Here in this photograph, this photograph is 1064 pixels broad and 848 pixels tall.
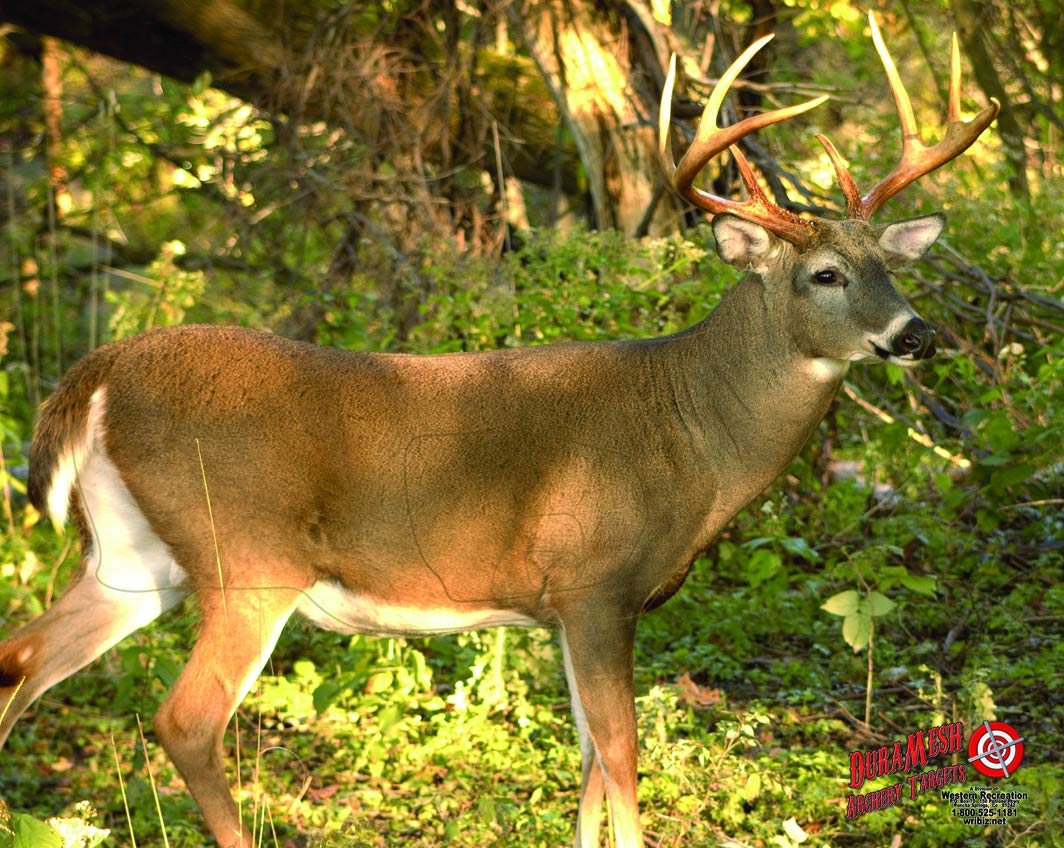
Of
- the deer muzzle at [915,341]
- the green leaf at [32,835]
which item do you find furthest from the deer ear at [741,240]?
the green leaf at [32,835]

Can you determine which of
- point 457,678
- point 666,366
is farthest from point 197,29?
point 666,366

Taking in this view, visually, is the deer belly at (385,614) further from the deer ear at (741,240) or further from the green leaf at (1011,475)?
the green leaf at (1011,475)

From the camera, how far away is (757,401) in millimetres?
4074

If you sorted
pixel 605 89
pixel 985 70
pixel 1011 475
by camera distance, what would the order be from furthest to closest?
1. pixel 985 70
2. pixel 605 89
3. pixel 1011 475

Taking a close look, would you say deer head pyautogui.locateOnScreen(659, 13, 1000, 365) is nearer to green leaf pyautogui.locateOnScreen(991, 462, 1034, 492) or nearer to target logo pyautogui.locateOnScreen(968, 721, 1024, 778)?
target logo pyautogui.locateOnScreen(968, 721, 1024, 778)

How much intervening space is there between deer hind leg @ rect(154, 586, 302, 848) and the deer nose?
1.94m

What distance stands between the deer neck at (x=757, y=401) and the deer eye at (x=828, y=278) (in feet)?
0.35

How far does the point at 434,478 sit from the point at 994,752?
217cm

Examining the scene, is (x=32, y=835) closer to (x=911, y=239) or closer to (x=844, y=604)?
(x=844, y=604)

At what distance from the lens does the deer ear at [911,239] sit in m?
4.29

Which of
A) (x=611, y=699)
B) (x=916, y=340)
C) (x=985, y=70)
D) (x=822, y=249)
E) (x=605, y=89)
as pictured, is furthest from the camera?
(x=985, y=70)

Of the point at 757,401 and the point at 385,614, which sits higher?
the point at 757,401

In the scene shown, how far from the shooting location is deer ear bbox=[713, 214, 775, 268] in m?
4.02

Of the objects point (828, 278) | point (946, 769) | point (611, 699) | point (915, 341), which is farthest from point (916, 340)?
point (946, 769)
